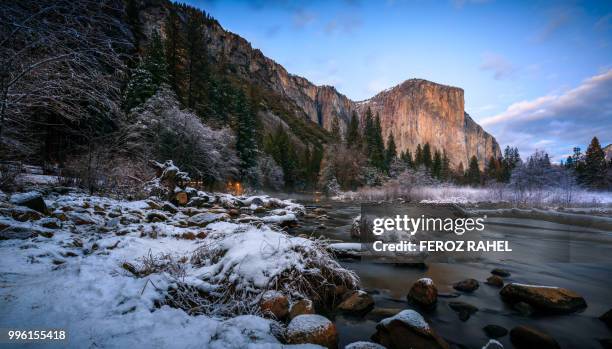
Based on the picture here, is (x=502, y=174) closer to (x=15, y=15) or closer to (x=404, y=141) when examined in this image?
(x=15, y=15)

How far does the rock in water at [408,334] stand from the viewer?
2.76 m

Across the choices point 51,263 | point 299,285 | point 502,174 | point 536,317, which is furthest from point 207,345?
point 502,174

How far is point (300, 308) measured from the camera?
3211 mm

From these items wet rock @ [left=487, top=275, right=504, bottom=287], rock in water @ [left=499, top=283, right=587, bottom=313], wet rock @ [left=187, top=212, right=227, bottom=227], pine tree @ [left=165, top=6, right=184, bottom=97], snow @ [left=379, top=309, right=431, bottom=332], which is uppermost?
pine tree @ [left=165, top=6, right=184, bottom=97]

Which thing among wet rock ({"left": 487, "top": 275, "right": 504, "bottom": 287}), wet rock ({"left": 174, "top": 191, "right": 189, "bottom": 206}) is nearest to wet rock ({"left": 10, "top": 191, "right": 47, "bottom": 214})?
wet rock ({"left": 174, "top": 191, "right": 189, "bottom": 206})

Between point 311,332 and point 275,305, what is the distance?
2.22 ft

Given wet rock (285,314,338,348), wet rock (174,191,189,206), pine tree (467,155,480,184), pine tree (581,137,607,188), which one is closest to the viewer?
wet rock (285,314,338,348)

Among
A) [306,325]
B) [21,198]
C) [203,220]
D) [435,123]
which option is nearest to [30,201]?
[21,198]

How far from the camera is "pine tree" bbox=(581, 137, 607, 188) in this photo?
43.0 meters

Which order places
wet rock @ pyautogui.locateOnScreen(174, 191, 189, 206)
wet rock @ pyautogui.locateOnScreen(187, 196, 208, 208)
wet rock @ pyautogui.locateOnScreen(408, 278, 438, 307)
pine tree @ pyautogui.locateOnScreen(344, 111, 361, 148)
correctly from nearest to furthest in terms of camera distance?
wet rock @ pyautogui.locateOnScreen(408, 278, 438, 307), wet rock @ pyautogui.locateOnScreen(174, 191, 189, 206), wet rock @ pyautogui.locateOnScreen(187, 196, 208, 208), pine tree @ pyautogui.locateOnScreen(344, 111, 361, 148)

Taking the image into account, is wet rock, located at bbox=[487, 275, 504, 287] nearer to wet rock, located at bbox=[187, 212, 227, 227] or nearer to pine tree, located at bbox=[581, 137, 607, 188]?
wet rock, located at bbox=[187, 212, 227, 227]

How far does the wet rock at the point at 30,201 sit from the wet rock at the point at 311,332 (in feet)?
21.6

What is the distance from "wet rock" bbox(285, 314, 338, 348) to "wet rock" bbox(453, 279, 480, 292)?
3164 millimetres

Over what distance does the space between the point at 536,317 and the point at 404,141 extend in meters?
191
